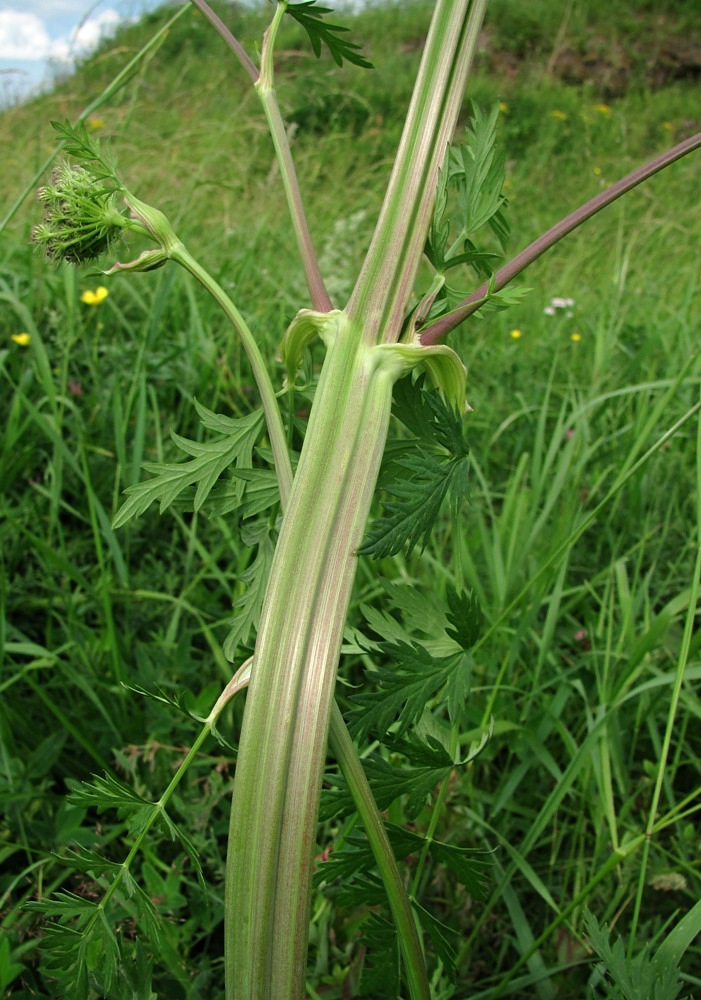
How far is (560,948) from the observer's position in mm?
1010

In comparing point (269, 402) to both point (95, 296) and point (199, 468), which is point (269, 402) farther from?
point (95, 296)

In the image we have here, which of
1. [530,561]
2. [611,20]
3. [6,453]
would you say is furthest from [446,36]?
[611,20]

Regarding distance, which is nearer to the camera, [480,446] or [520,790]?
[520,790]

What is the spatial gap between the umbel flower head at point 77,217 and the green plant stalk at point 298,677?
0.74ft

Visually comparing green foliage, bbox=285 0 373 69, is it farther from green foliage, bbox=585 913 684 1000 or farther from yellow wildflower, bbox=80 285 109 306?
yellow wildflower, bbox=80 285 109 306

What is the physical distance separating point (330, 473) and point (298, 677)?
0.14 meters

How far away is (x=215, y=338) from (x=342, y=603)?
180 centimetres

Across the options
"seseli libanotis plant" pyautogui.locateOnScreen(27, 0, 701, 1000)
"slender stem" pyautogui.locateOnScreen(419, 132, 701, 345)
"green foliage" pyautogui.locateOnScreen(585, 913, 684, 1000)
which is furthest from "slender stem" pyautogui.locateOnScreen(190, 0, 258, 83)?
"green foliage" pyautogui.locateOnScreen(585, 913, 684, 1000)

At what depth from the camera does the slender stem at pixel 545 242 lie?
0.59 metres

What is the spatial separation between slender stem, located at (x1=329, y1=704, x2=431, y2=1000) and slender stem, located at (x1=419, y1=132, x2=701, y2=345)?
28 centimetres

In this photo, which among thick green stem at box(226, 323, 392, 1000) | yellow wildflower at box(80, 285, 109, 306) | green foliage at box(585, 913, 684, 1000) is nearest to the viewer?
thick green stem at box(226, 323, 392, 1000)

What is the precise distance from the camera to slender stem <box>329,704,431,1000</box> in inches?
22.7

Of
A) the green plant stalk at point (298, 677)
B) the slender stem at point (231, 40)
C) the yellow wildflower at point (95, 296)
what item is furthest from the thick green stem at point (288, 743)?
the yellow wildflower at point (95, 296)

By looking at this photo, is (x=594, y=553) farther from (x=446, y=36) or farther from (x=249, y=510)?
(x=446, y=36)
